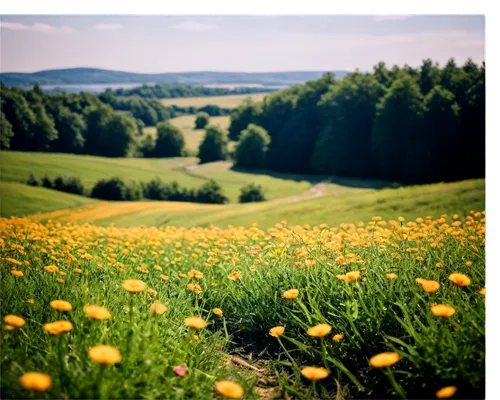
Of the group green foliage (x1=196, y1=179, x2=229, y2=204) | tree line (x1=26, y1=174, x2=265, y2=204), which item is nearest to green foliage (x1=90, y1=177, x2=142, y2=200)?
tree line (x1=26, y1=174, x2=265, y2=204)

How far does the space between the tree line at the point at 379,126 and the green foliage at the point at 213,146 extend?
39.9 inches

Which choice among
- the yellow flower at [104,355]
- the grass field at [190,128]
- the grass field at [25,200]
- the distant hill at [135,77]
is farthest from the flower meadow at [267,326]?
the grass field at [190,128]

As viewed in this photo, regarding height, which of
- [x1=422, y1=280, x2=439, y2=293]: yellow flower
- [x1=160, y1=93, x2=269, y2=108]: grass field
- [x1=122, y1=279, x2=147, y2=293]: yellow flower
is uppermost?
[x1=160, y1=93, x2=269, y2=108]: grass field

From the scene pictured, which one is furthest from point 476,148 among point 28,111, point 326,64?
point 28,111

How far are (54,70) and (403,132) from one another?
1463cm

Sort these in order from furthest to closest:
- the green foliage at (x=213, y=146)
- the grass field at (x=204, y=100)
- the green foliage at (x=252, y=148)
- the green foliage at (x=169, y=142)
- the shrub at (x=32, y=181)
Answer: the green foliage at (x=252, y=148) < the green foliage at (x=213, y=146) < the green foliage at (x=169, y=142) < the shrub at (x=32, y=181) < the grass field at (x=204, y=100)

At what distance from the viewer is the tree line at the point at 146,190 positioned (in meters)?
18.1

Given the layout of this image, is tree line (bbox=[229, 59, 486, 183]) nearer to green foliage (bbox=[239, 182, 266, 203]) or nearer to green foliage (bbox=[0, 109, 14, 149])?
green foliage (bbox=[239, 182, 266, 203])

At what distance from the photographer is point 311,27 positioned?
14.1ft

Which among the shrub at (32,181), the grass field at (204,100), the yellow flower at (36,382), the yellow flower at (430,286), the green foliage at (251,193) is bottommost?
the green foliage at (251,193)

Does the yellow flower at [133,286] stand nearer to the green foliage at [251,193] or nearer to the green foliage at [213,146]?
the green foliage at [213,146]

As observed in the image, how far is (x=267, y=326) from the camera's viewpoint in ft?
11.0

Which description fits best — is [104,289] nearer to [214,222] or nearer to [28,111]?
[28,111]

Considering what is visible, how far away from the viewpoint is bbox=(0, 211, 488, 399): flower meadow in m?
2.14
